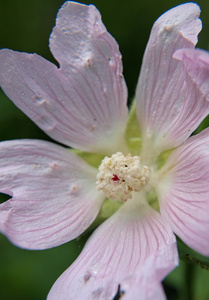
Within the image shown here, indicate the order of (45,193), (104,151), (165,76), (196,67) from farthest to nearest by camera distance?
(104,151) < (45,193) < (165,76) < (196,67)

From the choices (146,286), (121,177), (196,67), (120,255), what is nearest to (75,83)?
(121,177)

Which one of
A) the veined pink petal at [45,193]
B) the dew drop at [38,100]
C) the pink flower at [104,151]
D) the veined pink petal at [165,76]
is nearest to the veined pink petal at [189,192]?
the pink flower at [104,151]

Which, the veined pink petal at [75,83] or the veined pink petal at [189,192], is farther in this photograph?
the veined pink petal at [75,83]

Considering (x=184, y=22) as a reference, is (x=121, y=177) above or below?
below

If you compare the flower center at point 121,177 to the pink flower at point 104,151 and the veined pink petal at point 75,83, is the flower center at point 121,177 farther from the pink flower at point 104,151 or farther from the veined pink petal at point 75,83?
the veined pink petal at point 75,83

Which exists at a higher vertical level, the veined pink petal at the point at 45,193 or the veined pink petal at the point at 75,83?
the veined pink petal at the point at 75,83

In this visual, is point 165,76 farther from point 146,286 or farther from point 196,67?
point 146,286

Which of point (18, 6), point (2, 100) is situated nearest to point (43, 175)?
point (2, 100)

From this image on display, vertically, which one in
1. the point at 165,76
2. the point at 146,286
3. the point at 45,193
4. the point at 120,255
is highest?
the point at 165,76
